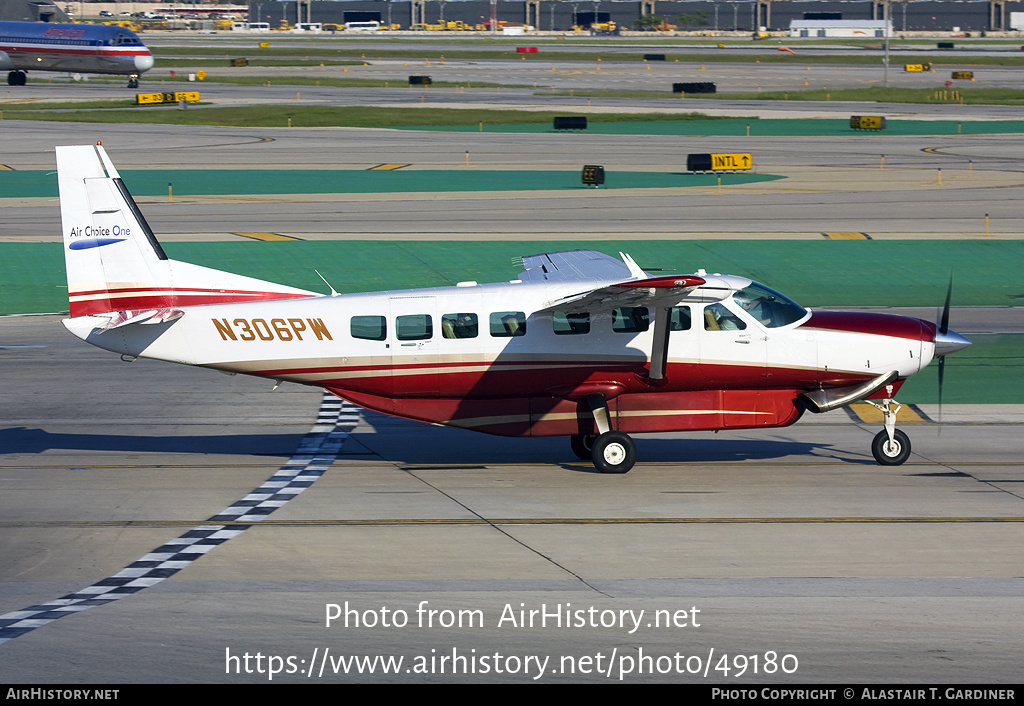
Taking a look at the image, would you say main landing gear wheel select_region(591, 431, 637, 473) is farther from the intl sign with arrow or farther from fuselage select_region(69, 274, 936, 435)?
the intl sign with arrow

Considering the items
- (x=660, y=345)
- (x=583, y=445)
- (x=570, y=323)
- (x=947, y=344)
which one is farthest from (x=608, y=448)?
(x=947, y=344)

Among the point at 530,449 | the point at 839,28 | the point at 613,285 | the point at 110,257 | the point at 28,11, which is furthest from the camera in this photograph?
the point at 839,28

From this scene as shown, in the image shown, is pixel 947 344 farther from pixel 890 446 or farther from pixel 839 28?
pixel 839 28

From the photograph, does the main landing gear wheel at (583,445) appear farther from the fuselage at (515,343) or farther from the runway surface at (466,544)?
the fuselage at (515,343)

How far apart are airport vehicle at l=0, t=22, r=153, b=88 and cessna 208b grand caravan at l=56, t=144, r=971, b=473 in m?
81.8

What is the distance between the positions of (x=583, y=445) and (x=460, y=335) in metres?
2.95

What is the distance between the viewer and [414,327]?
1900 centimetres

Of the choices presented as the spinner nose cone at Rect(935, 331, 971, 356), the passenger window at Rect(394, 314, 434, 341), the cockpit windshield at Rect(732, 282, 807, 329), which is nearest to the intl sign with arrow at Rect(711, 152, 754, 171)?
the spinner nose cone at Rect(935, 331, 971, 356)

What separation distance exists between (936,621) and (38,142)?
62.3m

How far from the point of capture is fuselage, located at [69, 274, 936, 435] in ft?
61.7

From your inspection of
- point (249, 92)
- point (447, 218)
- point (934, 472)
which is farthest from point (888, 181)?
point (249, 92)

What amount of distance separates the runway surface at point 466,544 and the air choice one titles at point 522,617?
40 millimetres

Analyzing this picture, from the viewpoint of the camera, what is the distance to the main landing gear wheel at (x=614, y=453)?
1900cm

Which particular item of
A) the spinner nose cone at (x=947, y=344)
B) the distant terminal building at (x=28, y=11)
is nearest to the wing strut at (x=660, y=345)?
the spinner nose cone at (x=947, y=344)
